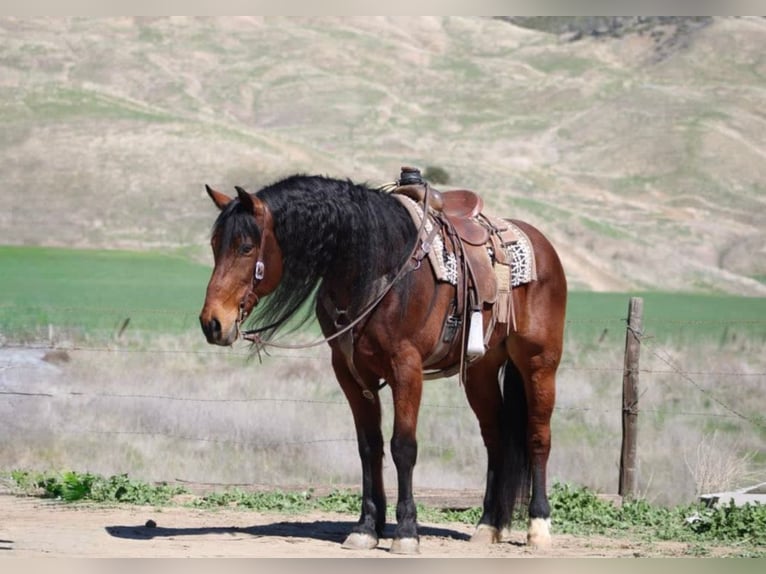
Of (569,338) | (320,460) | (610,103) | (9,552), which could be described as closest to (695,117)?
(610,103)

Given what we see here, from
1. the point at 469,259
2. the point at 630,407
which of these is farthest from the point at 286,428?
the point at 469,259

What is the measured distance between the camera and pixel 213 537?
7.61m

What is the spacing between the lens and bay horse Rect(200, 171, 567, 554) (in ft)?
22.6

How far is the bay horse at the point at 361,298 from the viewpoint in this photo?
6.89m

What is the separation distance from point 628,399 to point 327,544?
326 centimetres

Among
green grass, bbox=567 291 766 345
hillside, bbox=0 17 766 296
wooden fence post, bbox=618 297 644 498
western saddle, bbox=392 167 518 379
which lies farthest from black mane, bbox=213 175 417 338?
hillside, bbox=0 17 766 296

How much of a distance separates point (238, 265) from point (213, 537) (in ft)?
5.91

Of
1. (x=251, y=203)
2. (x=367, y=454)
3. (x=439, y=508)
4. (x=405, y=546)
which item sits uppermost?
(x=251, y=203)

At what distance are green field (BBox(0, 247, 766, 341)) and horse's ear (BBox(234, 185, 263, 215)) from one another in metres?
10.9

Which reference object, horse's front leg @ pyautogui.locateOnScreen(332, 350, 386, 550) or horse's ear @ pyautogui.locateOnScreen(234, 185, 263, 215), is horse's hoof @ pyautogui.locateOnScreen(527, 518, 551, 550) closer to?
horse's front leg @ pyautogui.locateOnScreen(332, 350, 386, 550)

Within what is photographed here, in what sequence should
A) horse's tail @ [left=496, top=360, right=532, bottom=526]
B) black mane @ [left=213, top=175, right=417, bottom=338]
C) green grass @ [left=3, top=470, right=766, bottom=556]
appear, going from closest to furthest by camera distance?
black mane @ [left=213, top=175, right=417, bottom=338] → horse's tail @ [left=496, top=360, right=532, bottom=526] → green grass @ [left=3, top=470, right=766, bottom=556]

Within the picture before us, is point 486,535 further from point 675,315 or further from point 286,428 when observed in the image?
point 675,315

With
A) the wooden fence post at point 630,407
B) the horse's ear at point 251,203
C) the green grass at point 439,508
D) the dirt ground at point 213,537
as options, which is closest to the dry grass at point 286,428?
the wooden fence post at point 630,407

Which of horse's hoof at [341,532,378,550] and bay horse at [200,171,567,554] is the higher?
bay horse at [200,171,567,554]
